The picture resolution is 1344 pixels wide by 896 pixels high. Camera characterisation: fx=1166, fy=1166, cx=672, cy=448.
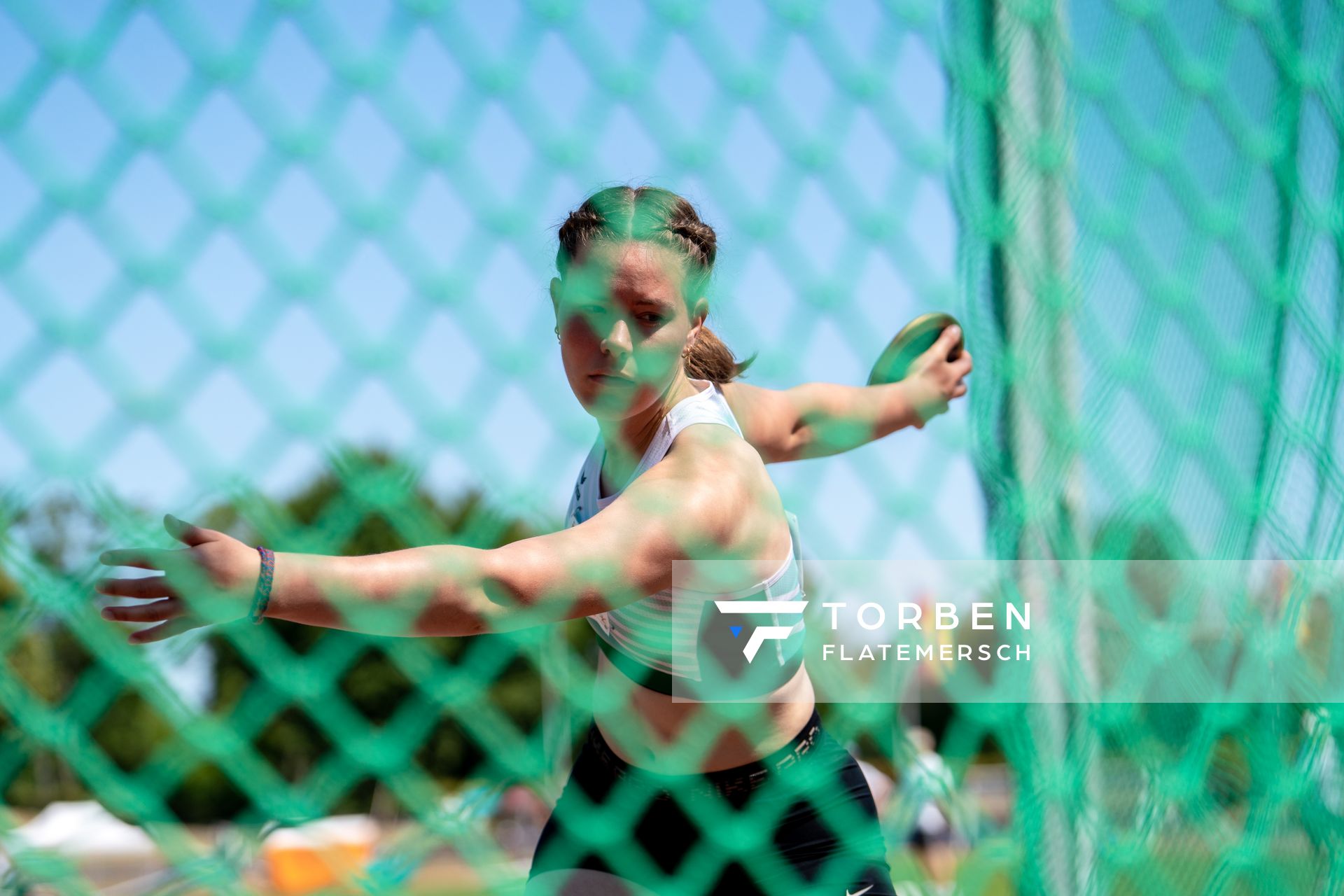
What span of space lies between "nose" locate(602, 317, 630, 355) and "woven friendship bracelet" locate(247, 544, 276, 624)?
1.37 feet

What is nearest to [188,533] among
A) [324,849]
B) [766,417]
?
[324,849]

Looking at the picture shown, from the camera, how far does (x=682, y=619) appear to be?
4.66 ft

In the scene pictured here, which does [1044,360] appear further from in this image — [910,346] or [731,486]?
[731,486]

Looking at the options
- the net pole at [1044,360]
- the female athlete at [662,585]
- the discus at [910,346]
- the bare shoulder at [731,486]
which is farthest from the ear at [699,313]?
the discus at [910,346]

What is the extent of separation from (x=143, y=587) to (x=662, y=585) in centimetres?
49

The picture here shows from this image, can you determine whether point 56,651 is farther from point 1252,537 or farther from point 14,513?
point 1252,537

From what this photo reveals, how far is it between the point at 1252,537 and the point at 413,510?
135cm

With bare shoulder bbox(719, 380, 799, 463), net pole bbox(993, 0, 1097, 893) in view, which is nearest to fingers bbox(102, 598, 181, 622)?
bare shoulder bbox(719, 380, 799, 463)

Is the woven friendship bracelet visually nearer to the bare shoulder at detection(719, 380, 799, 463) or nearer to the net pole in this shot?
the bare shoulder at detection(719, 380, 799, 463)

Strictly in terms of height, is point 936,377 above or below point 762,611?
above

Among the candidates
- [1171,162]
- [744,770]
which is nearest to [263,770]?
[744,770]

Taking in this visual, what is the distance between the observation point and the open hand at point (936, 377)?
73.4 inches

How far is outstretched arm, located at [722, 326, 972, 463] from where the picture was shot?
1769mm

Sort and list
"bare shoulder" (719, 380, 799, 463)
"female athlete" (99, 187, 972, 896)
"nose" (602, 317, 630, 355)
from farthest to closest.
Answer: "bare shoulder" (719, 380, 799, 463)
"nose" (602, 317, 630, 355)
"female athlete" (99, 187, 972, 896)
